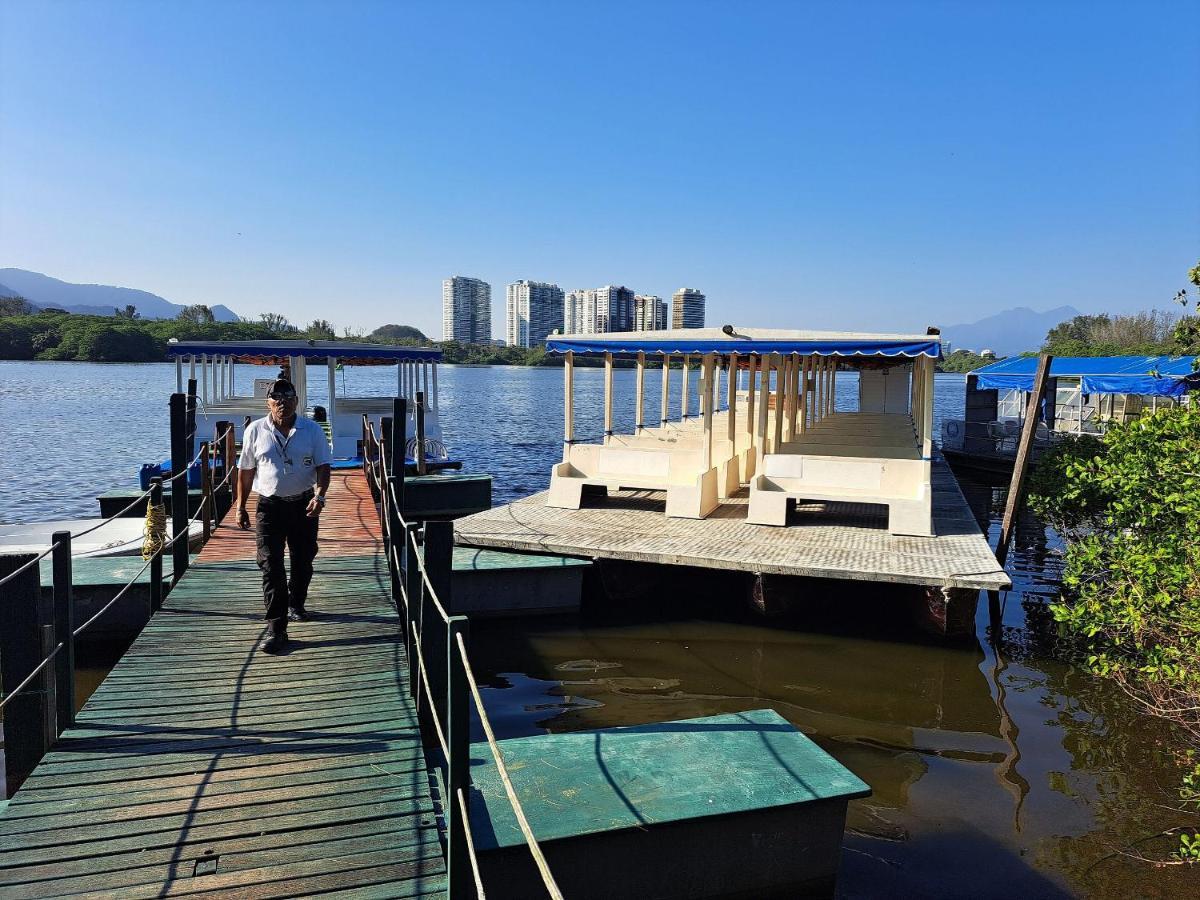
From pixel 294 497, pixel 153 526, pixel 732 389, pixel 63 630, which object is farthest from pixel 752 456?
pixel 63 630

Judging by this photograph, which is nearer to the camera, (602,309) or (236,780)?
(236,780)

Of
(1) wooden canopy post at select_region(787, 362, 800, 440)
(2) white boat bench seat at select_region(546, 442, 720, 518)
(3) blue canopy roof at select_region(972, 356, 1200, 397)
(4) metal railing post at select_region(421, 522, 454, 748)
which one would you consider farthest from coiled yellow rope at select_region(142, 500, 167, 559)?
(3) blue canopy roof at select_region(972, 356, 1200, 397)

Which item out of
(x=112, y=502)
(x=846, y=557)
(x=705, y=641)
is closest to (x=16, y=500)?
(x=112, y=502)

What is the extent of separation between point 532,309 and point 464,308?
19417 millimetres

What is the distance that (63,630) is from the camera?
4789 mm

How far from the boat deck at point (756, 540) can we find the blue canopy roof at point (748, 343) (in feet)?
7.67

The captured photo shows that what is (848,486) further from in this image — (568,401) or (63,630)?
(63,630)

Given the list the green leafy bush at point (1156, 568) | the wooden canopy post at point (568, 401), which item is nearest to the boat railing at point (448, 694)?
the green leafy bush at point (1156, 568)

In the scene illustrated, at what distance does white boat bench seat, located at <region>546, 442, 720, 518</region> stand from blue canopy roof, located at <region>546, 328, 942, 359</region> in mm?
1479

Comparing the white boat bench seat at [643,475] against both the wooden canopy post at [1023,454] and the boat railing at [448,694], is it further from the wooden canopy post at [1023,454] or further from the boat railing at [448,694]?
the boat railing at [448,694]

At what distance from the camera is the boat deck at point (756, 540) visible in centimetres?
908

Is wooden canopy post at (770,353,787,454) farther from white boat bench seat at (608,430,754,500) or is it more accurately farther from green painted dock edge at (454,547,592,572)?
green painted dock edge at (454,547,592,572)

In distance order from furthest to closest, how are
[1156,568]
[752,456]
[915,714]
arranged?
1. [752,456]
2. [915,714]
3. [1156,568]

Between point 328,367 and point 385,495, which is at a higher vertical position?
point 328,367
